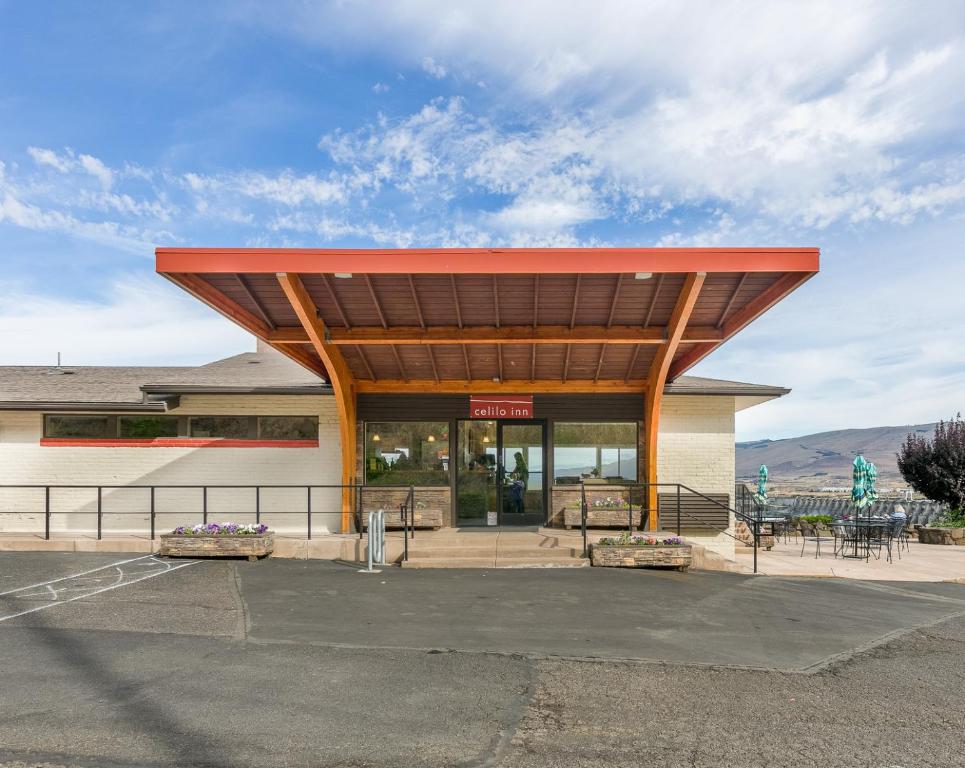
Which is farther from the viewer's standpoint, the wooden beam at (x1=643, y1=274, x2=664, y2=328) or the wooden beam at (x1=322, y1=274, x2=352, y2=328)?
the wooden beam at (x1=643, y1=274, x2=664, y2=328)

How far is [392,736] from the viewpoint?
13.6 ft

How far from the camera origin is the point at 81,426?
13.9 metres

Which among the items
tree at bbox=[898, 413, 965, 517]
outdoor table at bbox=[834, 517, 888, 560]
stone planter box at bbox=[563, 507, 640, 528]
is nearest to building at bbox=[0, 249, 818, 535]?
stone planter box at bbox=[563, 507, 640, 528]

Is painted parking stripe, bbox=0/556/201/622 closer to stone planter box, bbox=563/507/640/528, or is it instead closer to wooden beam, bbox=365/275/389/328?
wooden beam, bbox=365/275/389/328

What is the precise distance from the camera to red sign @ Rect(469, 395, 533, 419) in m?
13.9

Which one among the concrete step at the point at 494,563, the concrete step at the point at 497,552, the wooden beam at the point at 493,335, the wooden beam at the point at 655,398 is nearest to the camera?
the concrete step at the point at 494,563

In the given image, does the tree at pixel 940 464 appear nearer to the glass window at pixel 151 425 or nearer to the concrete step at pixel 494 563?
the concrete step at pixel 494 563

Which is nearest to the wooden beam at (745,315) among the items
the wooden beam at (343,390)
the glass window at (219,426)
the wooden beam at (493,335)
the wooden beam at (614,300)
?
the wooden beam at (493,335)

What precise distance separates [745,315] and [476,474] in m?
6.52

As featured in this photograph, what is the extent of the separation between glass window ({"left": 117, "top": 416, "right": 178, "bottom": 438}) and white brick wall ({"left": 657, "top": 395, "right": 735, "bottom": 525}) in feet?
34.6

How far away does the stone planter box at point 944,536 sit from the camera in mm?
17719

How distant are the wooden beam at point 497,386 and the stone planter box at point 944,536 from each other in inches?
423

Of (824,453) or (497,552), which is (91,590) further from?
(824,453)

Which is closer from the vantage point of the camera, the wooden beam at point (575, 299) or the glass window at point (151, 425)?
the wooden beam at point (575, 299)
